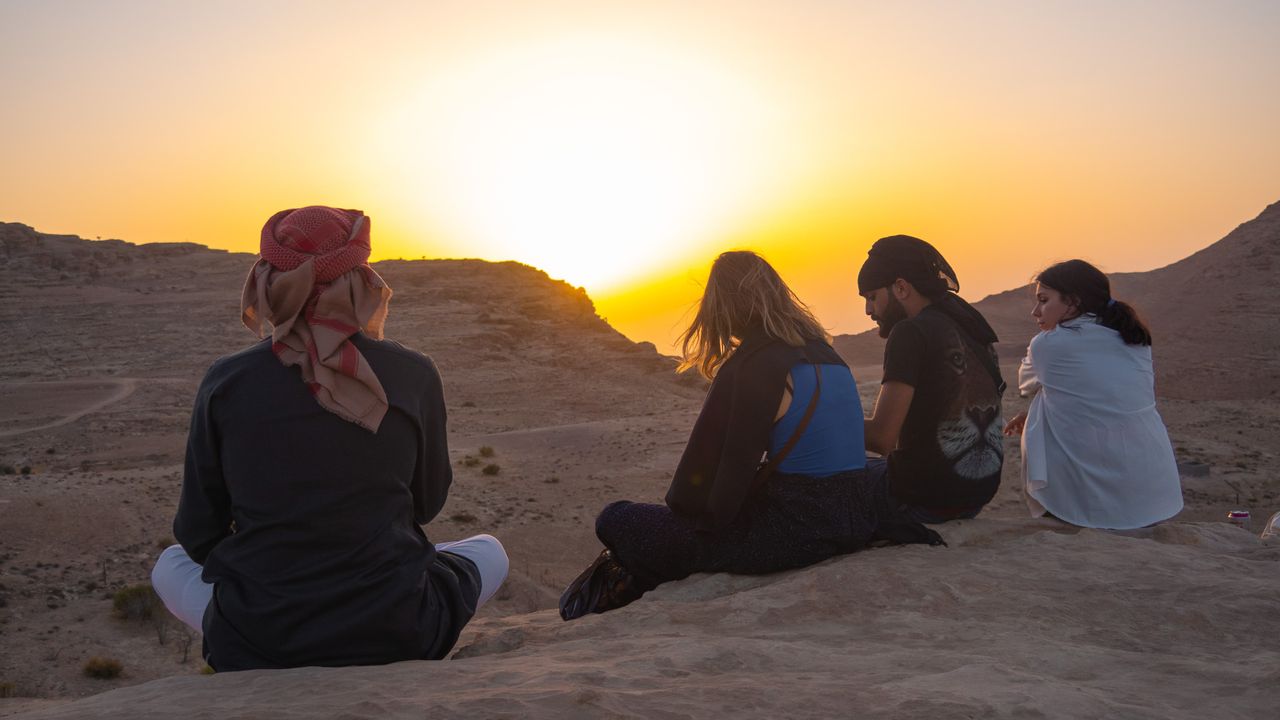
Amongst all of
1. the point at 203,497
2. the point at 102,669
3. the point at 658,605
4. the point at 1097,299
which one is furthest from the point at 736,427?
the point at 102,669

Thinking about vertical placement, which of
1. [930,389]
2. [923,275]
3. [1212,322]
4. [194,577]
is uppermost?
[923,275]

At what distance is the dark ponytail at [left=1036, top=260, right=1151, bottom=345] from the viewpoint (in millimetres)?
4574

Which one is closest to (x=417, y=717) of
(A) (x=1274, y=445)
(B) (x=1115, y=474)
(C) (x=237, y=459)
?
(C) (x=237, y=459)

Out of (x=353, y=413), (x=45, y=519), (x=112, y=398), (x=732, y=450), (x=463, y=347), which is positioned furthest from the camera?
(x=463, y=347)

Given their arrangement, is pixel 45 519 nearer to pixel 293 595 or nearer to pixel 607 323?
pixel 293 595

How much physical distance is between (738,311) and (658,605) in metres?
1.23

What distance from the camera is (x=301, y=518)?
2848 millimetres

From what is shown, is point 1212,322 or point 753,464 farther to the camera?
point 1212,322

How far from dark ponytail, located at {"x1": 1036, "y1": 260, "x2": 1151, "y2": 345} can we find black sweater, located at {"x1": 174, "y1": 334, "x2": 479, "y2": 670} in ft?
10.6

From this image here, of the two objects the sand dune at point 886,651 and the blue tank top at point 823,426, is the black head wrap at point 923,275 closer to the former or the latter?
the blue tank top at point 823,426

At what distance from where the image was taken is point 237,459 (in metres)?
2.87

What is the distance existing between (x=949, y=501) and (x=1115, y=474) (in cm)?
85

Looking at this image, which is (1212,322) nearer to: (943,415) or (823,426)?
(943,415)

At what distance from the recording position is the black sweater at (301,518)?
2848 mm
